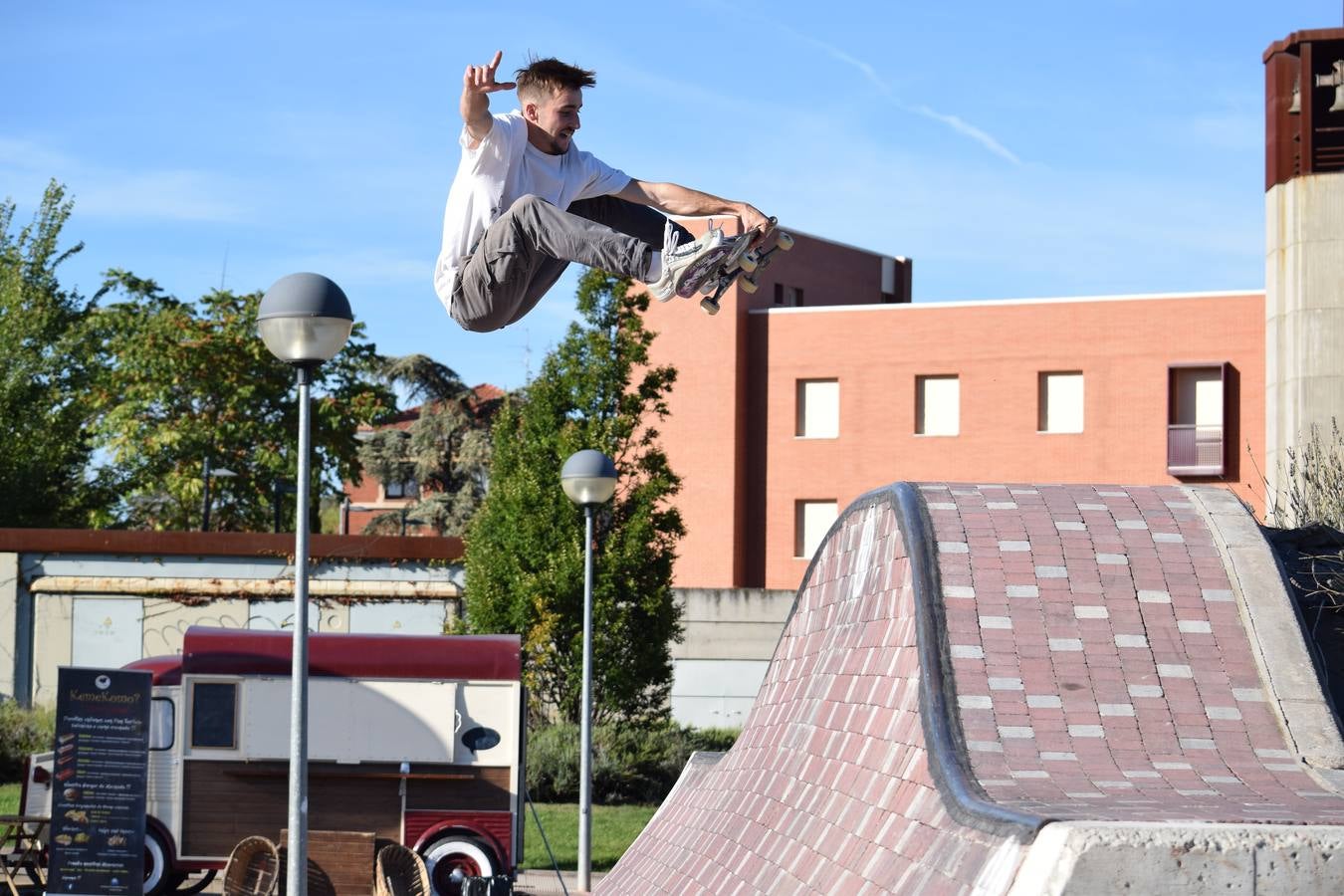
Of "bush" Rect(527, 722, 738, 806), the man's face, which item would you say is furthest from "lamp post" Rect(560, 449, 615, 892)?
the man's face

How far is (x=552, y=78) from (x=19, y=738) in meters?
21.9

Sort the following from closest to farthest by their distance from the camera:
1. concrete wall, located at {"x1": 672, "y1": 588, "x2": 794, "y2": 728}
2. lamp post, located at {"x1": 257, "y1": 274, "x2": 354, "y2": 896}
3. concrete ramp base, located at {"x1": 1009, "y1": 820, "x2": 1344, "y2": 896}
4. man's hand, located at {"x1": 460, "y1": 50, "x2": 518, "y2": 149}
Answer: concrete ramp base, located at {"x1": 1009, "y1": 820, "x2": 1344, "y2": 896} < man's hand, located at {"x1": 460, "y1": 50, "x2": 518, "y2": 149} < lamp post, located at {"x1": 257, "y1": 274, "x2": 354, "y2": 896} < concrete wall, located at {"x1": 672, "y1": 588, "x2": 794, "y2": 728}

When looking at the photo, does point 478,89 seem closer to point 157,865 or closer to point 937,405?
point 157,865

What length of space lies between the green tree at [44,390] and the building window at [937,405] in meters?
21.6

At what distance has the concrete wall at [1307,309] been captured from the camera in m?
20.3

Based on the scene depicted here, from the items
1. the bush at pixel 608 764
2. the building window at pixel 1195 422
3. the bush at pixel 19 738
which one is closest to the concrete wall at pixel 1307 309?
the bush at pixel 608 764

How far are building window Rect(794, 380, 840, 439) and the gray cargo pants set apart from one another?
127 ft

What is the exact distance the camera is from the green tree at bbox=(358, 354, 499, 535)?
53.0 meters

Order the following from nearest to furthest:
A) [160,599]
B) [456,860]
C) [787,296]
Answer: [456,860], [160,599], [787,296]

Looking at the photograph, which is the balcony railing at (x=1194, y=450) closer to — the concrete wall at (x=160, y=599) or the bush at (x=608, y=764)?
the bush at (x=608, y=764)

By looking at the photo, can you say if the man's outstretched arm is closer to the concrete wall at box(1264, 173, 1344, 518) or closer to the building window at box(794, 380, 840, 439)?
the concrete wall at box(1264, 173, 1344, 518)

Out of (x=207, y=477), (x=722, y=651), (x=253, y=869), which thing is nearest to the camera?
(x=253, y=869)

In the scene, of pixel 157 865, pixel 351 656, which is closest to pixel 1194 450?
pixel 351 656

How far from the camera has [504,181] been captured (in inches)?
275
